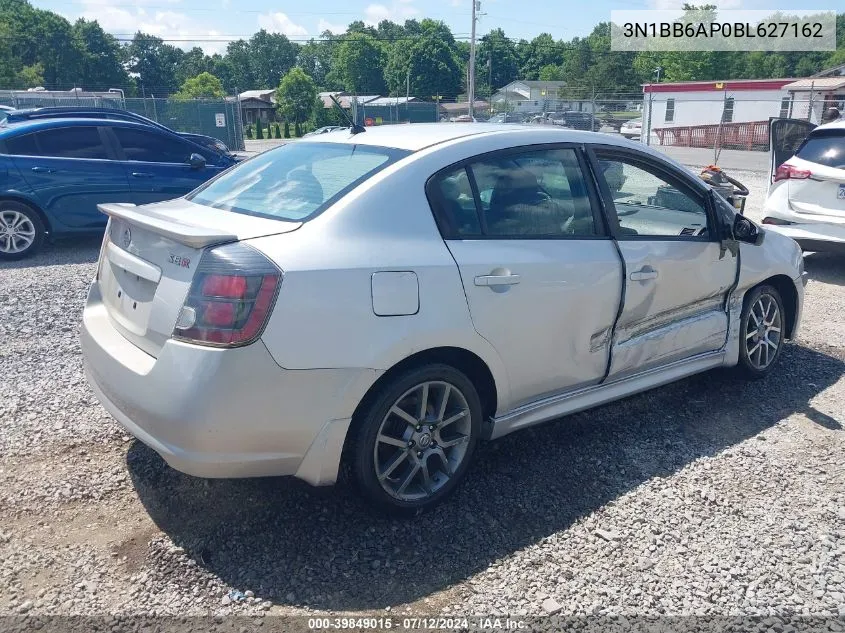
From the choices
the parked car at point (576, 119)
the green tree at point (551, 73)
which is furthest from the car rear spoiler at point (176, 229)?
the green tree at point (551, 73)

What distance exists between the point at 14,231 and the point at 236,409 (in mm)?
6937

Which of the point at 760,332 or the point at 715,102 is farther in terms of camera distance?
the point at 715,102

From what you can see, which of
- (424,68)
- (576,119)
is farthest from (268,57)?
(576,119)

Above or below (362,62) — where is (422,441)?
below

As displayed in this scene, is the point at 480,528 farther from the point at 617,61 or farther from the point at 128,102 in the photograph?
the point at 617,61

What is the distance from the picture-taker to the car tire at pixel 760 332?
179 inches

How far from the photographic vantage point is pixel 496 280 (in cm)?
313

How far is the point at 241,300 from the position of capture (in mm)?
2605

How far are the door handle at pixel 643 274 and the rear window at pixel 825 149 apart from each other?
4755 mm

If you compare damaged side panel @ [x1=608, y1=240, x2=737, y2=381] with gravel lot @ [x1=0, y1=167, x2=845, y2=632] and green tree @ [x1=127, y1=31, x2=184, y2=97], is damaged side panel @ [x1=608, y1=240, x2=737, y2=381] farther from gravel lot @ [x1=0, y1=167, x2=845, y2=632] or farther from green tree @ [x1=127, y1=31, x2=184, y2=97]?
green tree @ [x1=127, y1=31, x2=184, y2=97]

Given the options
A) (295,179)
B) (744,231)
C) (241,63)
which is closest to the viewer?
(295,179)

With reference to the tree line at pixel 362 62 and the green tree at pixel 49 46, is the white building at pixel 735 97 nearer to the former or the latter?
the tree line at pixel 362 62

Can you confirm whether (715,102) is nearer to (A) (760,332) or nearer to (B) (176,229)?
(A) (760,332)

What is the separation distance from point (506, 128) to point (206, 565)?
248cm
